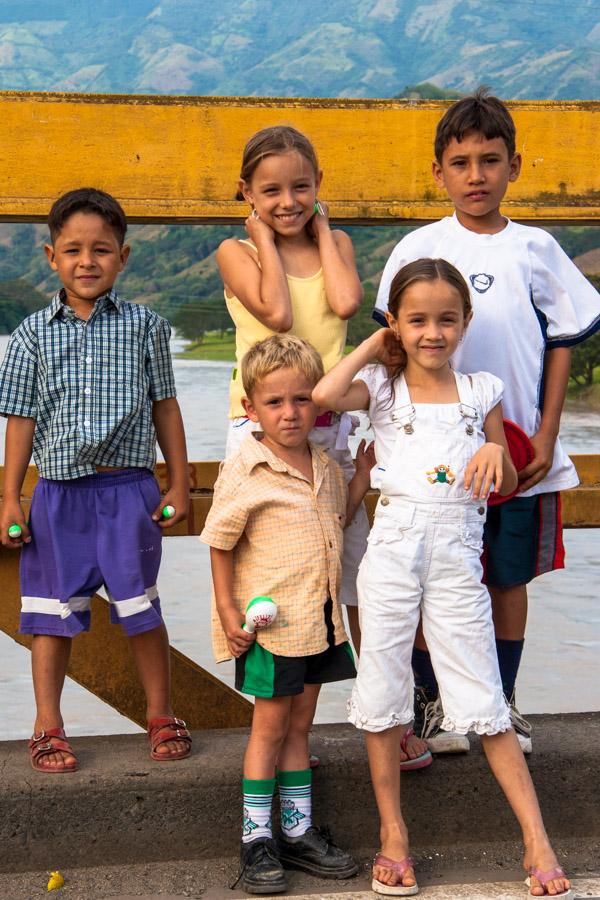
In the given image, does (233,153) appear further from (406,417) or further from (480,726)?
(480,726)

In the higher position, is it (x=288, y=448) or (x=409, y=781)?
(x=288, y=448)

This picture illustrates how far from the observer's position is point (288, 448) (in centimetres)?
236

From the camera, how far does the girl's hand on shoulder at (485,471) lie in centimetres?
225

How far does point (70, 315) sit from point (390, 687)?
1.00m

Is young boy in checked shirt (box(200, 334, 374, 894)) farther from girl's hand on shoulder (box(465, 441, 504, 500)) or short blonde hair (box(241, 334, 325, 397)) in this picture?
girl's hand on shoulder (box(465, 441, 504, 500))

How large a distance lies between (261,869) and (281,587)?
0.52m

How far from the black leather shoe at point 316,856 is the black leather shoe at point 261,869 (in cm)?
6

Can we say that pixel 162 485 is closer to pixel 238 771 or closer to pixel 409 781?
pixel 238 771

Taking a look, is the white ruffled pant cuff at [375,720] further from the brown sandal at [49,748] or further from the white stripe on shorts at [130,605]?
the brown sandal at [49,748]

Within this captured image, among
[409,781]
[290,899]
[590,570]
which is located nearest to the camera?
[290,899]

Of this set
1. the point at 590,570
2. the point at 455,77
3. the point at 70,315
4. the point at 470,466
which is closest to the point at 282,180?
the point at 70,315

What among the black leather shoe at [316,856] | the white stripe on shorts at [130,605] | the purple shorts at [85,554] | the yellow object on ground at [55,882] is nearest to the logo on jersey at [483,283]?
the purple shorts at [85,554]

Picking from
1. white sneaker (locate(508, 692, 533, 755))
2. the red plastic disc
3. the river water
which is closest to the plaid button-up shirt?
the river water

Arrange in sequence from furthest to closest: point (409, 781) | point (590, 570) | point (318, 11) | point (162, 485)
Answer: point (318, 11), point (590, 570), point (162, 485), point (409, 781)
